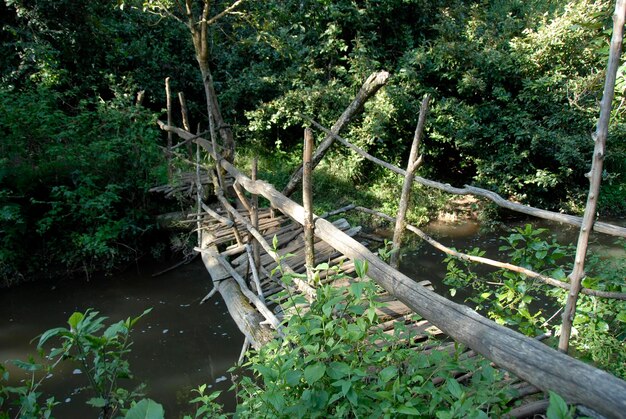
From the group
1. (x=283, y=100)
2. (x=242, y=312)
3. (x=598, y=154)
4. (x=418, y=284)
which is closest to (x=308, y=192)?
(x=418, y=284)

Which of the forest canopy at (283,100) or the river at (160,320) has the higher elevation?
the forest canopy at (283,100)

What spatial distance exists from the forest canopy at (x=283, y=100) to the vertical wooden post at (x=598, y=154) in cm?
439

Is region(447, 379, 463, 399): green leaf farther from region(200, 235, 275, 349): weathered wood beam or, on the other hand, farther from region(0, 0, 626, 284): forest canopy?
region(0, 0, 626, 284): forest canopy

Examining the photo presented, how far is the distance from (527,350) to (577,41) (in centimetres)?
796

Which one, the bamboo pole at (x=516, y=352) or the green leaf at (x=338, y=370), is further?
the green leaf at (x=338, y=370)

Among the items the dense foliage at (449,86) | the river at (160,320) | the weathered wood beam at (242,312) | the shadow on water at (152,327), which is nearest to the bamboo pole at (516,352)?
the weathered wood beam at (242,312)

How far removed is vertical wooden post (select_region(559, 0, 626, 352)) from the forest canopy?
4.39 meters

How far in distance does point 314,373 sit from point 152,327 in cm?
438

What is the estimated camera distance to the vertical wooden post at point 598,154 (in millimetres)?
1750

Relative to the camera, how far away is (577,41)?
7785 mm

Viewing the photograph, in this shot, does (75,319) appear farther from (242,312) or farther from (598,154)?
(242,312)

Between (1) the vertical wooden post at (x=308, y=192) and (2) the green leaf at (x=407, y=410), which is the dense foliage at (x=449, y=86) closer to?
(1) the vertical wooden post at (x=308, y=192)

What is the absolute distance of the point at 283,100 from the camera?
890 centimetres

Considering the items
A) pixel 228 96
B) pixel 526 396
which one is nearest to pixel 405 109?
pixel 228 96
